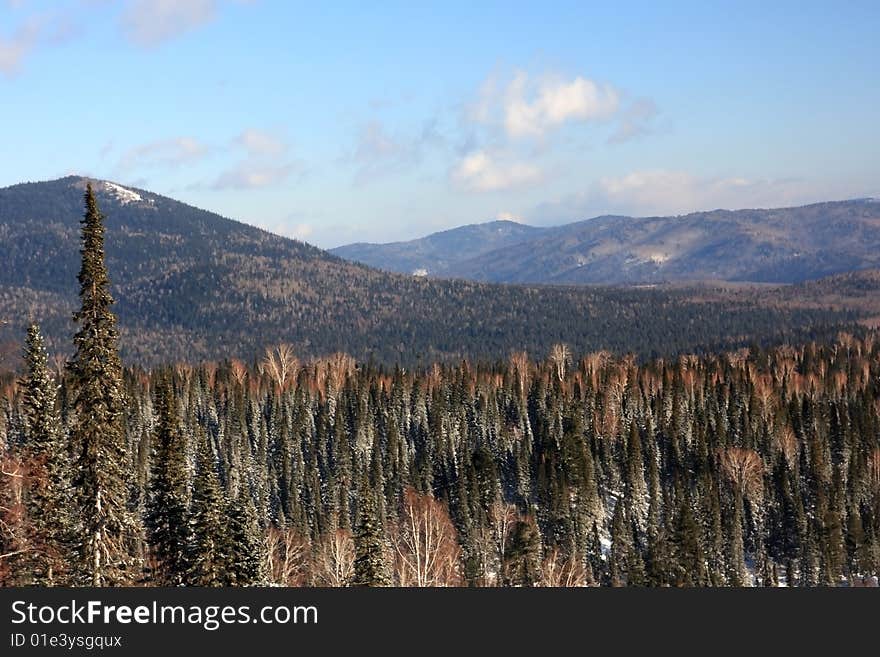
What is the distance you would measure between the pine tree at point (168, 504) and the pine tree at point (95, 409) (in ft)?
44.6

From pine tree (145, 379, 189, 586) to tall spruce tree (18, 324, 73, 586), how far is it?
17.6 feet

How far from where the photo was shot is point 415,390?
6314 inches

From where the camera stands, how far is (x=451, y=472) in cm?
13775

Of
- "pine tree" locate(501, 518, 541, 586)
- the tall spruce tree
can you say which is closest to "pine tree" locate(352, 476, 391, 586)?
the tall spruce tree

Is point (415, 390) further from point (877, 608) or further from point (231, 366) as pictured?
point (877, 608)

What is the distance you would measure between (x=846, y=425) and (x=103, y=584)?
123767mm

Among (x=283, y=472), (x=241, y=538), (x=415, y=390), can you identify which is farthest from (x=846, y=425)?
(x=241, y=538)

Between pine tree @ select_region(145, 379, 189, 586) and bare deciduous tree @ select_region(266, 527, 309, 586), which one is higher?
pine tree @ select_region(145, 379, 189, 586)

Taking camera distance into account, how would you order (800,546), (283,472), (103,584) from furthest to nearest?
(283,472)
(800,546)
(103,584)

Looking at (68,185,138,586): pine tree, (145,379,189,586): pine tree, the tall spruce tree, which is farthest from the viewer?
(145,379,189,586): pine tree

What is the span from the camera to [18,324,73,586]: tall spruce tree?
4031 centimetres

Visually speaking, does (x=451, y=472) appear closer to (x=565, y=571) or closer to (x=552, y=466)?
(x=552, y=466)

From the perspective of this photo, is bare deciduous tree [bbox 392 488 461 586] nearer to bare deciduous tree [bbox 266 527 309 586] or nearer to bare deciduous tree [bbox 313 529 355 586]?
bare deciduous tree [bbox 313 529 355 586]

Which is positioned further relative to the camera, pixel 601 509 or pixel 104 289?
pixel 601 509
